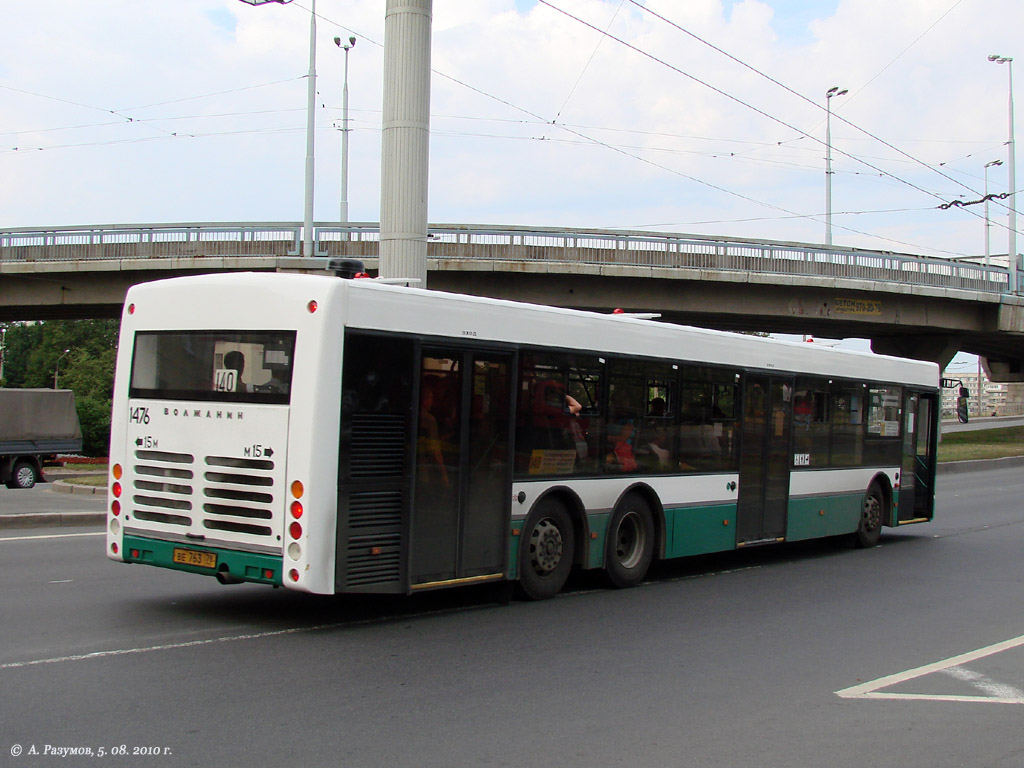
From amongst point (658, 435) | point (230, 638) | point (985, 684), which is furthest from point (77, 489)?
point (985, 684)

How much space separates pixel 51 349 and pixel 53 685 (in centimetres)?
8945

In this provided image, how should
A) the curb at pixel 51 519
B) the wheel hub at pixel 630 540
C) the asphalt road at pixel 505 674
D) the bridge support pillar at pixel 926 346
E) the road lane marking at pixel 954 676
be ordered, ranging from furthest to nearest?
1. the bridge support pillar at pixel 926 346
2. the curb at pixel 51 519
3. the wheel hub at pixel 630 540
4. the road lane marking at pixel 954 676
5. the asphalt road at pixel 505 674

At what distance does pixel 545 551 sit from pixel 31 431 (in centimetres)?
2242

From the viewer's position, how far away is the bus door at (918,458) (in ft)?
53.1

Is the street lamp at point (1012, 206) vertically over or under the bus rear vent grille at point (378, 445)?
over

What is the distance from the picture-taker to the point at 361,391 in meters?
8.09

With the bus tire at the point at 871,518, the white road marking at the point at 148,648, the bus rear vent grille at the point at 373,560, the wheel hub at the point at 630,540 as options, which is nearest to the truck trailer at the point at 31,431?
the wheel hub at the point at 630,540

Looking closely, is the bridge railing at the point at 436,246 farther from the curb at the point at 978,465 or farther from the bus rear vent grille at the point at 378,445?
the bus rear vent grille at the point at 378,445

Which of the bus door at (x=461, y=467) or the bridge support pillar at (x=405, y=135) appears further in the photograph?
the bridge support pillar at (x=405, y=135)

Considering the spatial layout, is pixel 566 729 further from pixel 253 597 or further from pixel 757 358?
pixel 757 358

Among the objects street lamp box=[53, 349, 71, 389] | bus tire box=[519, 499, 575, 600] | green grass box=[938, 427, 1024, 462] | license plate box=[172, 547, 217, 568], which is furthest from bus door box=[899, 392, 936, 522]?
street lamp box=[53, 349, 71, 389]

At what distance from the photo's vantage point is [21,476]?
88.4 ft

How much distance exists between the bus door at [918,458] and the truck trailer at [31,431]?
21.3m

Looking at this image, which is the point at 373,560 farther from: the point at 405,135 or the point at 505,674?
the point at 405,135
